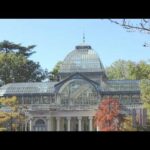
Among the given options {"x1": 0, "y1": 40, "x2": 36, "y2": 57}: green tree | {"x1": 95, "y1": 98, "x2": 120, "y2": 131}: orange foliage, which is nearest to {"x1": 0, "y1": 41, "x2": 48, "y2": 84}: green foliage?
{"x1": 0, "y1": 40, "x2": 36, "y2": 57}: green tree

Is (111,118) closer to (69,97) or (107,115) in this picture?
(107,115)

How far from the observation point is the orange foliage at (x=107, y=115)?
1727 cm

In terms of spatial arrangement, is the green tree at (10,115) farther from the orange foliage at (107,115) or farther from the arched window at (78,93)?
the orange foliage at (107,115)

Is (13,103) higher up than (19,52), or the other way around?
(19,52)

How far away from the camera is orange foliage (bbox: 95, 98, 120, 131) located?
1727cm

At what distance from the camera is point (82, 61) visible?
1022 inches

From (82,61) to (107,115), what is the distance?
7.60 metres

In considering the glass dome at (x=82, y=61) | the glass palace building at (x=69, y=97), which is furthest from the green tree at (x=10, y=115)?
the glass dome at (x=82, y=61)

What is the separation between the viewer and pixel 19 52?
25.1 metres

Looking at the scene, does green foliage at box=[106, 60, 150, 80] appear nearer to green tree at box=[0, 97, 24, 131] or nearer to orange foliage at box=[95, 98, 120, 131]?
orange foliage at box=[95, 98, 120, 131]

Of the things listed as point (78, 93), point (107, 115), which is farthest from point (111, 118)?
point (78, 93)
